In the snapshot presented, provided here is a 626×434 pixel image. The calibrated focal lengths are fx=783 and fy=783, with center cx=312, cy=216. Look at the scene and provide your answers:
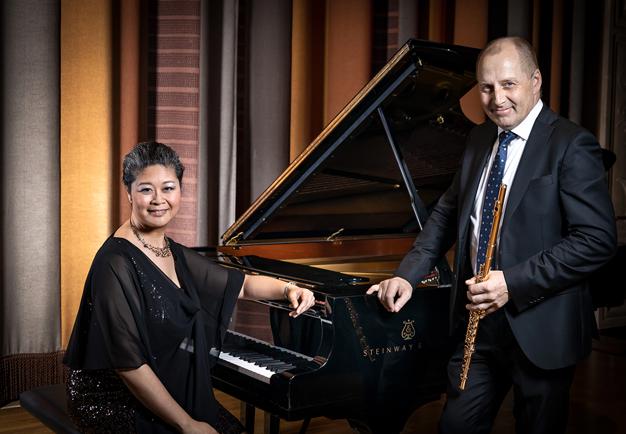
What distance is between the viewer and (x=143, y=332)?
6.44ft

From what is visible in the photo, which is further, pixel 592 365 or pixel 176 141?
pixel 592 365

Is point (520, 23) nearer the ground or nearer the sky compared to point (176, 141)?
nearer the sky

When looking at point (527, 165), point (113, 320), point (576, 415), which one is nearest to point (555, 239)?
point (527, 165)

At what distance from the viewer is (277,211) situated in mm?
2768

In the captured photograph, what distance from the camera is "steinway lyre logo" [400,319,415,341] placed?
2.39 metres

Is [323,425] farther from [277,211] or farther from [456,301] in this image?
[456,301]

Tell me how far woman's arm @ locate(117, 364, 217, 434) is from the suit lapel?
3.18 ft

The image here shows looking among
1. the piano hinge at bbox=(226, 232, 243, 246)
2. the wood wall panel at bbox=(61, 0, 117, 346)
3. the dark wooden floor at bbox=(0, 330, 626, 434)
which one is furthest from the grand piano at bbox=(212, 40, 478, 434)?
the wood wall panel at bbox=(61, 0, 117, 346)

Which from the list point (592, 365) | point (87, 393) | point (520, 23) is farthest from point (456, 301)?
point (520, 23)

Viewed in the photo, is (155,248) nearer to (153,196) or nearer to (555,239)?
(153,196)

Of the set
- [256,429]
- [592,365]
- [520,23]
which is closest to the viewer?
[256,429]

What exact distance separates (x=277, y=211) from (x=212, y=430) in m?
0.97

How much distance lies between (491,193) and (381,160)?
0.74m

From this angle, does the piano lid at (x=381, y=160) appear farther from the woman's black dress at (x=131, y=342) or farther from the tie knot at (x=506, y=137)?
the woman's black dress at (x=131, y=342)
